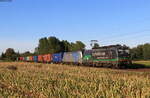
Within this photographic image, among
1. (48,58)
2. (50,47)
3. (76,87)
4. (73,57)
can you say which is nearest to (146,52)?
(48,58)

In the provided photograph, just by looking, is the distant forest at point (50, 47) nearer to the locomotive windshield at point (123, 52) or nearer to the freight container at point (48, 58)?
the freight container at point (48, 58)

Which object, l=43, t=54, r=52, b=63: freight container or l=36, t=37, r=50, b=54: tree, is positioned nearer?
l=43, t=54, r=52, b=63: freight container

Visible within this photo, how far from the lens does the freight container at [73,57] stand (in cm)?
4650

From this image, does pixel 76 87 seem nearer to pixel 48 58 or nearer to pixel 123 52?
pixel 123 52

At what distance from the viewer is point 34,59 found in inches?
3324

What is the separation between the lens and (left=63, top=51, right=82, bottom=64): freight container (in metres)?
46.5

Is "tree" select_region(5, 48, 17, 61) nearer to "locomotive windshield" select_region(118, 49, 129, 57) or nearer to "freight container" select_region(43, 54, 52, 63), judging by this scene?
"freight container" select_region(43, 54, 52, 63)

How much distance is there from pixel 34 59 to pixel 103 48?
51.7 meters

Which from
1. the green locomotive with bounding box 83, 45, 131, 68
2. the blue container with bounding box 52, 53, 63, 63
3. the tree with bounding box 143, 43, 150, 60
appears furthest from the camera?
the tree with bounding box 143, 43, 150, 60

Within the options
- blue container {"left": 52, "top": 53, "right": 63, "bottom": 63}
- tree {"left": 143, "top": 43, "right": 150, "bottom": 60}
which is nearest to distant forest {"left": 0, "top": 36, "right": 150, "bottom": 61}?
tree {"left": 143, "top": 43, "right": 150, "bottom": 60}

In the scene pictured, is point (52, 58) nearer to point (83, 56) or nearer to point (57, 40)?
point (83, 56)

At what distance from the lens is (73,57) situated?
4956 cm

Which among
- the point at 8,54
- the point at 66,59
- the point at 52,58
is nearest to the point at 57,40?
the point at 8,54

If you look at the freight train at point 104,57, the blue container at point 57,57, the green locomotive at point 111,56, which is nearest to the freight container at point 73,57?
the freight train at point 104,57
